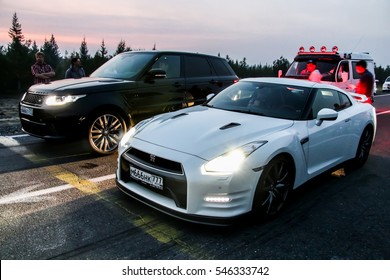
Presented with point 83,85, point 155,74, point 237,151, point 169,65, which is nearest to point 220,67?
point 169,65

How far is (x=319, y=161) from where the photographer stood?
4.54m

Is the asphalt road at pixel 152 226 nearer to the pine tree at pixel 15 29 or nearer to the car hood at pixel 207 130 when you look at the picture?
A: the car hood at pixel 207 130

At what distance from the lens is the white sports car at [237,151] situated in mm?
3336

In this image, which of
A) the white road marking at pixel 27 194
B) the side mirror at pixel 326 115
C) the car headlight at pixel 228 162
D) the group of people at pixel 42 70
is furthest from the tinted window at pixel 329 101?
the group of people at pixel 42 70

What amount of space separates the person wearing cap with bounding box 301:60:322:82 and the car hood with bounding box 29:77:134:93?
209 inches

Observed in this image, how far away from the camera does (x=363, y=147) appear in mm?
5887

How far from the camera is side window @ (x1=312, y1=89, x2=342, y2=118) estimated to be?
4.64 m

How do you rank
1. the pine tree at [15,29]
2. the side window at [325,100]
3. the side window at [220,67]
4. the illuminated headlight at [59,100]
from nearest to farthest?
the side window at [325,100]
the illuminated headlight at [59,100]
the side window at [220,67]
the pine tree at [15,29]

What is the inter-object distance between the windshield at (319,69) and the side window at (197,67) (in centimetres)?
370

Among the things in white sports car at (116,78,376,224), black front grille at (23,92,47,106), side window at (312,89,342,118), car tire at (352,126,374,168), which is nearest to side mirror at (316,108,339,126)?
white sports car at (116,78,376,224)

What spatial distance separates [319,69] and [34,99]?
7464 millimetres

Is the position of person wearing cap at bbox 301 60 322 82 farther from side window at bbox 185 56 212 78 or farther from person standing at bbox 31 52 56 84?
person standing at bbox 31 52 56 84

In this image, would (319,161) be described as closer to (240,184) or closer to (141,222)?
(240,184)
